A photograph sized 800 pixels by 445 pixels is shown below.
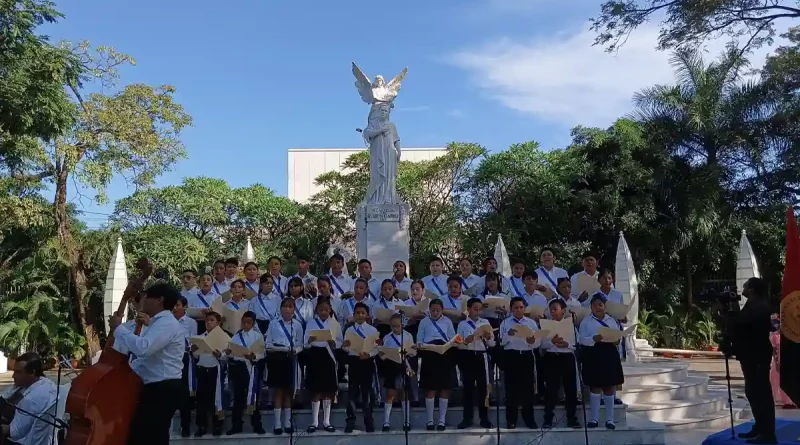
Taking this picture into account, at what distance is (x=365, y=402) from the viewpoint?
22.6ft

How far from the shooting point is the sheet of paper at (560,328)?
6723 millimetres

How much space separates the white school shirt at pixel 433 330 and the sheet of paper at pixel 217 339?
6.21 feet

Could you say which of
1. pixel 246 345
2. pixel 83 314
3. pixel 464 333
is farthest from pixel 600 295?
pixel 83 314

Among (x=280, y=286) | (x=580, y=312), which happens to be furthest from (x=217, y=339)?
(x=580, y=312)

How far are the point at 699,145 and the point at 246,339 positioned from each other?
574 inches

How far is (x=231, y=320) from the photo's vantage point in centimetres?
731

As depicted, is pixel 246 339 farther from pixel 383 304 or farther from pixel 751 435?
pixel 751 435

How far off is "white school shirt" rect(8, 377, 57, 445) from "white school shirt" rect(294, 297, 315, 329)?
2.85m

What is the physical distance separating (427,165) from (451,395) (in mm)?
13923

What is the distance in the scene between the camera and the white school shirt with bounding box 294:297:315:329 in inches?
282

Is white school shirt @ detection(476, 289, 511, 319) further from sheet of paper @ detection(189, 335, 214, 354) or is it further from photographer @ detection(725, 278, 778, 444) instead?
sheet of paper @ detection(189, 335, 214, 354)

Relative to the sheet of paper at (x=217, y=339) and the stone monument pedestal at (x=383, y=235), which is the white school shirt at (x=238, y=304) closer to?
the sheet of paper at (x=217, y=339)

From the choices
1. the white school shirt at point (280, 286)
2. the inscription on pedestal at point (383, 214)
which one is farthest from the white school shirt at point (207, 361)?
the inscription on pedestal at point (383, 214)

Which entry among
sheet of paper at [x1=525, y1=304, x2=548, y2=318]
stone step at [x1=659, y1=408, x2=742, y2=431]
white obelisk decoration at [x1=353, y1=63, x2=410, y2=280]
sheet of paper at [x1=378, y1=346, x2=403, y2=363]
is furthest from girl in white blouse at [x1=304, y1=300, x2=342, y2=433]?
white obelisk decoration at [x1=353, y1=63, x2=410, y2=280]
